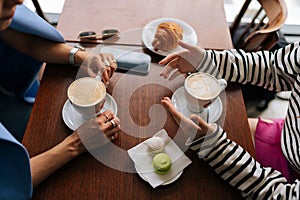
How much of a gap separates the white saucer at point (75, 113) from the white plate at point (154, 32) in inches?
9.1

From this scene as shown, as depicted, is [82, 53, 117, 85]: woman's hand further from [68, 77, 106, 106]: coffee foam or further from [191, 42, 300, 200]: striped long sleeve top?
[191, 42, 300, 200]: striped long sleeve top

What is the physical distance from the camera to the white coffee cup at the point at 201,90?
83 centimetres

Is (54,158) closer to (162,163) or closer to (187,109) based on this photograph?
(162,163)

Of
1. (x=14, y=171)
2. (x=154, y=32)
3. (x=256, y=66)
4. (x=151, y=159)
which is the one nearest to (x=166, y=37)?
(x=154, y=32)

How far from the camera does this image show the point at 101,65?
0.93 m

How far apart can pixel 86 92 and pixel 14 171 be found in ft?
0.87

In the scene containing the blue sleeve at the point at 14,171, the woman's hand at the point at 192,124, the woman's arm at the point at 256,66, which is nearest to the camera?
the blue sleeve at the point at 14,171

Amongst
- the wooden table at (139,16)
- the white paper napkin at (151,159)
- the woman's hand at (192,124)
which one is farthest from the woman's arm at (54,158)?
the wooden table at (139,16)

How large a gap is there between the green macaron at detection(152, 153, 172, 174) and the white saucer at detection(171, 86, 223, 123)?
0.15m

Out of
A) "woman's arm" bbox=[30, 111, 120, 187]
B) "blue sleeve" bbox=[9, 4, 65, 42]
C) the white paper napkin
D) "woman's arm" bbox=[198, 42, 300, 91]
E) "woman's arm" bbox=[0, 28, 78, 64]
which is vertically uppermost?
"blue sleeve" bbox=[9, 4, 65, 42]

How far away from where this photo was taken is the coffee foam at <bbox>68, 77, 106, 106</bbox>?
796 millimetres

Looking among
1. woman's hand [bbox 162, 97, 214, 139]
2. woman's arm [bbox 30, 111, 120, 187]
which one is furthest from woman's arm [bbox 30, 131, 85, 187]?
woman's hand [bbox 162, 97, 214, 139]

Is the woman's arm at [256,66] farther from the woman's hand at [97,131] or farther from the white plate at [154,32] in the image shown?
the woman's hand at [97,131]

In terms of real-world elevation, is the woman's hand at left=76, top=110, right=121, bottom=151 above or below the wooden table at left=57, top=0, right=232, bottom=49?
below
